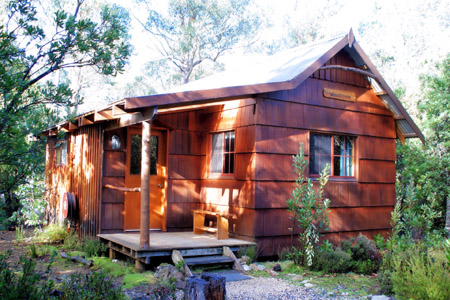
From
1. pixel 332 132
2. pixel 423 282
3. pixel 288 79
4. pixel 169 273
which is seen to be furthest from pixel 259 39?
pixel 423 282

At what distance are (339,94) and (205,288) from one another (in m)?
6.49

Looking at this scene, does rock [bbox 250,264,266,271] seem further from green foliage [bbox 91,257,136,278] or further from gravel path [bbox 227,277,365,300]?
green foliage [bbox 91,257,136,278]

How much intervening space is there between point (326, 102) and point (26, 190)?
297 inches

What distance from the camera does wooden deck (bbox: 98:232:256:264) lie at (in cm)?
690

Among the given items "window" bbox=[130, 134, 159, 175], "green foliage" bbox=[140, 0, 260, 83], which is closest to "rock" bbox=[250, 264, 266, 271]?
"window" bbox=[130, 134, 159, 175]

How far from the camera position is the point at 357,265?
7.39 metres

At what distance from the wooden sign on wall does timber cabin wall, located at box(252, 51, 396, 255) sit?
9 centimetres

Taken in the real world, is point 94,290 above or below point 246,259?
above

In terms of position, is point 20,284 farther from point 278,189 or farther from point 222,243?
point 278,189

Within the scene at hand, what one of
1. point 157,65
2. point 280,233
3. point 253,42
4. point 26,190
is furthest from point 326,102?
point 157,65

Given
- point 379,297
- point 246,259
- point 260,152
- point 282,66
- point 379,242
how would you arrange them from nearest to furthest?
point 379,297 < point 246,259 < point 260,152 < point 379,242 < point 282,66

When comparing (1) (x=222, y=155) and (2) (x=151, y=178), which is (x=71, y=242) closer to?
(2) (x=151, y=178)

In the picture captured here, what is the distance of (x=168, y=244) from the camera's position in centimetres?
725

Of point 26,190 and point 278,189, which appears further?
point 26,190
